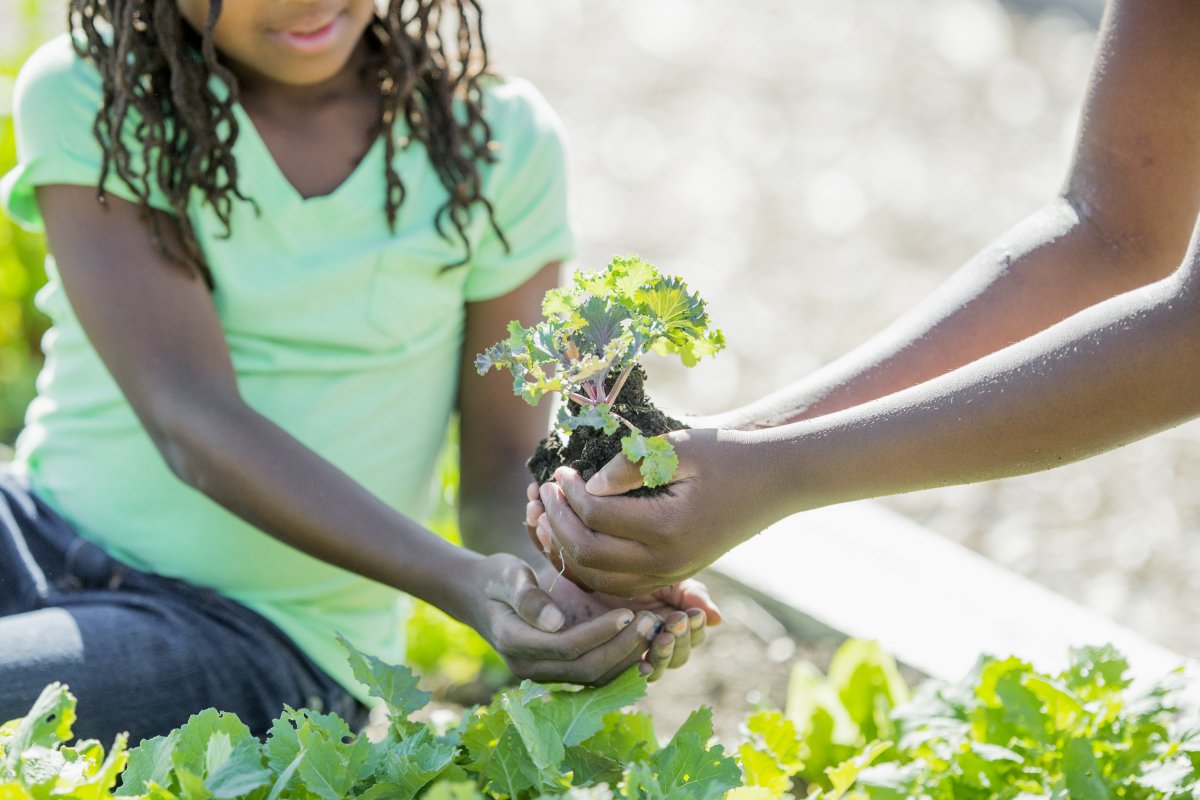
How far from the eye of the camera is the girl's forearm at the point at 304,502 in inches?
78.4

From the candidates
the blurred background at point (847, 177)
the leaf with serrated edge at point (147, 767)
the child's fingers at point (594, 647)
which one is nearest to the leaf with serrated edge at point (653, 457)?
the child's fingers at point (594, 647)

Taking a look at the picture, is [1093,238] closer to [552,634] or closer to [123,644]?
[552,634]

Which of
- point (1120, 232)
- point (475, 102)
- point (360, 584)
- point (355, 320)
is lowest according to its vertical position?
point (360, 584)

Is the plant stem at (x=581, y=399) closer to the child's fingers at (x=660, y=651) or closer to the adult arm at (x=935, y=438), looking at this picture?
the adult arm at (x=935, y=438)

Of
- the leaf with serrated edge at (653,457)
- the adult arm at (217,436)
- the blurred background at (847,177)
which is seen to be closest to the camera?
the leaf with serrated edge at (653,457)

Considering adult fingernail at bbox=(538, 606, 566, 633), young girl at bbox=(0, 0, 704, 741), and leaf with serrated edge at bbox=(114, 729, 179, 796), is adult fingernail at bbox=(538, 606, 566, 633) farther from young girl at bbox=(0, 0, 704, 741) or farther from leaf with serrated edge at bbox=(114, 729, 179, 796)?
leaf with serrated edge at bbox=(114, 729, 179, 796)

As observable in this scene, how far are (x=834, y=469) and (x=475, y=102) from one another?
112 cm

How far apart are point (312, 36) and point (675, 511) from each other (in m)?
1.03

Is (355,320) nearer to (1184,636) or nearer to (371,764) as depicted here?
(371,764)

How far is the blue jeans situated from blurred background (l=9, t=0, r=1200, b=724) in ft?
3.62

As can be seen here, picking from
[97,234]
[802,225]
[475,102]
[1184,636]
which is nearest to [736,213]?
[802,225]

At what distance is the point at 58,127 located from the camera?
217cm

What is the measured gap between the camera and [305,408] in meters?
2.35

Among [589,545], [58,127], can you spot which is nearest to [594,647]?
[589,545]
